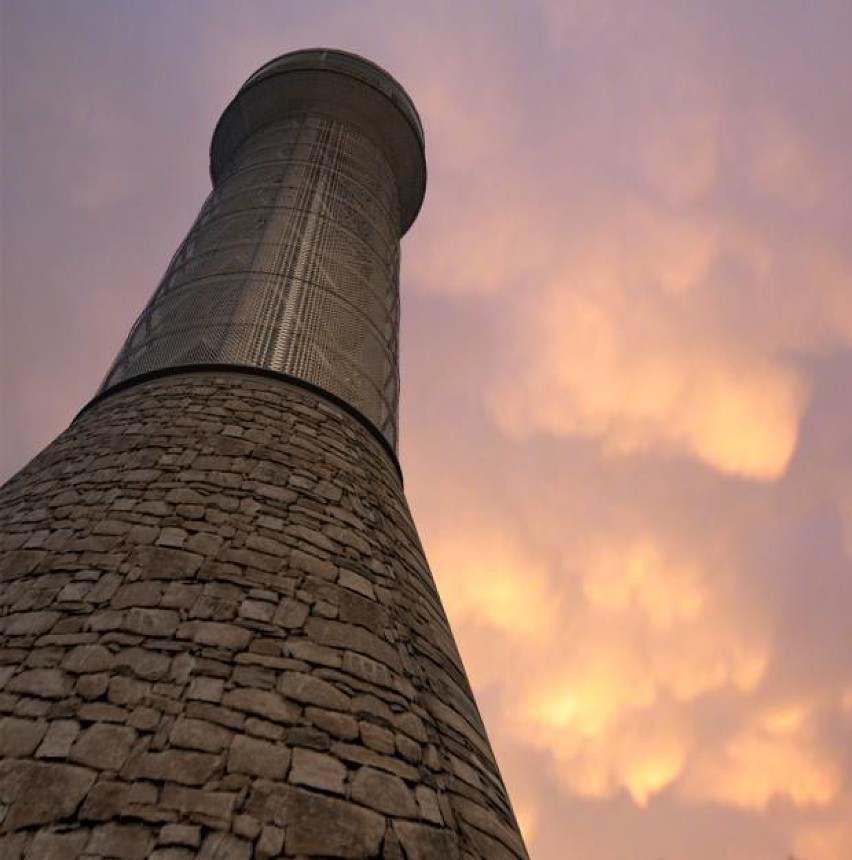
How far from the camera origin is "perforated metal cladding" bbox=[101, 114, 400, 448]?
692 centimetres

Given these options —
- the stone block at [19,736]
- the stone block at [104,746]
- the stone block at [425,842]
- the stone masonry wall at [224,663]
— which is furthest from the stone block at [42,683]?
the stone block at [425,842]

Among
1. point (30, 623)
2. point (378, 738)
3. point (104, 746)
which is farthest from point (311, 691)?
point (30, 623)

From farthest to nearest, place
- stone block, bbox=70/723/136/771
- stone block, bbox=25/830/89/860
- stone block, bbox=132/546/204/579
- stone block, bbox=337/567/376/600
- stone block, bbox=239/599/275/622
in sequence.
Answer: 1. stone block, bbox=337/567/376/600
2. stone block, bbox=132/546/204/579
3. stone block, bbox=239/599/275/622
4. stone block, bbox=70/723/136/771
5. stone block, bbox=25/830/89/860

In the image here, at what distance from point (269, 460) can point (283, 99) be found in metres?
7.90

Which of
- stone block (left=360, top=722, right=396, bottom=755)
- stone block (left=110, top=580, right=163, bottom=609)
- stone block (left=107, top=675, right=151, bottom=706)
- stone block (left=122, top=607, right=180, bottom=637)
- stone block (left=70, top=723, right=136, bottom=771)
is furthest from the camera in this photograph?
stone block (left=110, top=580, right=163, bottom=609)

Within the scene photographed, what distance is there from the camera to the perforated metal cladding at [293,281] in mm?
6918

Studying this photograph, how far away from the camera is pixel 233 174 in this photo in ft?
32.6

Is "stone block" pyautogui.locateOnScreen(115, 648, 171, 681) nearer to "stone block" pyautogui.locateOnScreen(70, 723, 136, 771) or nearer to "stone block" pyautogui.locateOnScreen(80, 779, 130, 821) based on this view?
"stone block" pyautogui.locateOnScreen(70, 723, 136, 771)

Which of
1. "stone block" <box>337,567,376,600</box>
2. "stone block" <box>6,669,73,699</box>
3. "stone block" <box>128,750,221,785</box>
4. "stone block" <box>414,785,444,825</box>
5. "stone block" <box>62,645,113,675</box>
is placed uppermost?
"stone block" <box>337,567,376,600</box>

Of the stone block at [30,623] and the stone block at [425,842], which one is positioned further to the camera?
the stone block at [30,623]

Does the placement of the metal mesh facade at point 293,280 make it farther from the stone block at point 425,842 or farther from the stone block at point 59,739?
the stone block at point 425,842

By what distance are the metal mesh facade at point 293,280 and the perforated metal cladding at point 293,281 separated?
0.02m

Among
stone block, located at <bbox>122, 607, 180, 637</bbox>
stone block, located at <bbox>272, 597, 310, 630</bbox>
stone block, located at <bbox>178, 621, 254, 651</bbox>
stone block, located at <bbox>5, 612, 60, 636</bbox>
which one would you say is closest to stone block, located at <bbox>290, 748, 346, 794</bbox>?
stone block, located at <bbox>178, 621, 254, 651</bbox>

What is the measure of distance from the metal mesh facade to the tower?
0.13 feet
